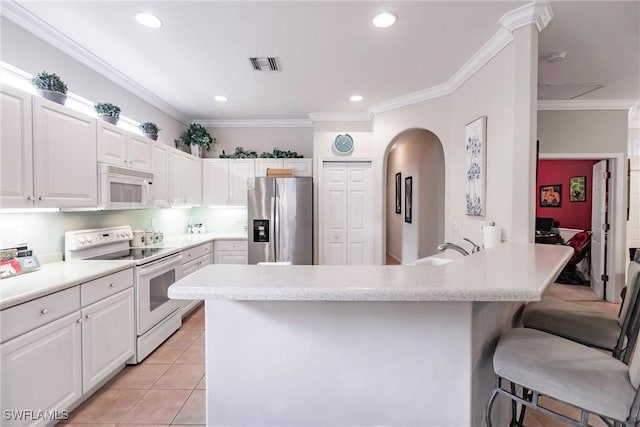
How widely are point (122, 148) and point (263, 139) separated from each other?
2.48 metres

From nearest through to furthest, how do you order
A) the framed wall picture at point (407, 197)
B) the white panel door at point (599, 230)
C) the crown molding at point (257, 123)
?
the white panel door at point (599, 230) → the crown molding at point (257, 123) → the framed wall picture at point (407, 197)

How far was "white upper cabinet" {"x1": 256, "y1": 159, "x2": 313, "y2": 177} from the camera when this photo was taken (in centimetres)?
459

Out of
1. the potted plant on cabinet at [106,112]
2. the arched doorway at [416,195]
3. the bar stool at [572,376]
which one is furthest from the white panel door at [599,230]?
the potted plant on cabinet at [106,112]

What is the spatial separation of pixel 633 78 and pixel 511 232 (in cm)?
269

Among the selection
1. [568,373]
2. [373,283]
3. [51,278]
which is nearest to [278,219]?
[51,278]

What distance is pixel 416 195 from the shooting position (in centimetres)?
551

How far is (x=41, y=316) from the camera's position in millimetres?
1651

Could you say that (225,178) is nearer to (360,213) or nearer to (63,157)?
(360,213)

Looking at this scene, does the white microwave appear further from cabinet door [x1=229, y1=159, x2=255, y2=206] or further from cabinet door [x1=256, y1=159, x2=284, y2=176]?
cabinet door [x1=256, y1=159, x2=284, y2=176]

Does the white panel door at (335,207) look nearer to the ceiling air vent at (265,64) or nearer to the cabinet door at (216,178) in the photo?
the cabinet door at (216,178)

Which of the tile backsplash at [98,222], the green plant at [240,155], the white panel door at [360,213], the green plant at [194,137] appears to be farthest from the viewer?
the green plant at [240,155]

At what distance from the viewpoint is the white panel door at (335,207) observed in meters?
4.45

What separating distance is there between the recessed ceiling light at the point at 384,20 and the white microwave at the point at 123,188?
2439 millimetres

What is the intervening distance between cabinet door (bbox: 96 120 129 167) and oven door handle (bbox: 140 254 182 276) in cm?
96
